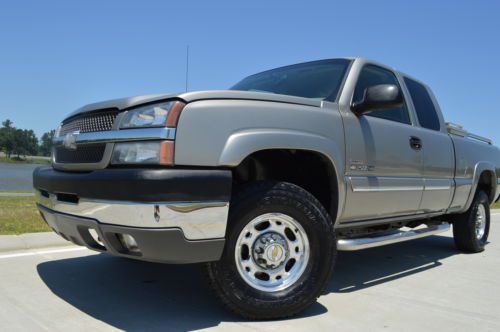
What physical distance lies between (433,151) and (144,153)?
3.20 meters

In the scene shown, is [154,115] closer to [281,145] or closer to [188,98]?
[188,98]

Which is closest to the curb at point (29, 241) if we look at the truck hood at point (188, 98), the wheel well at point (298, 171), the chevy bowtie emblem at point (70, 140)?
the chevy bowtie emblem at point (70, 140)

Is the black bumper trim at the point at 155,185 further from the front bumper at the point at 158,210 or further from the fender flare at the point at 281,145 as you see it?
the fender flare at the point at 281,145

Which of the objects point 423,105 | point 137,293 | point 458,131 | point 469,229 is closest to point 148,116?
point 137,293

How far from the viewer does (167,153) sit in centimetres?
258

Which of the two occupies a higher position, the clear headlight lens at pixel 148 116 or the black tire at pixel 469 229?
the clear headlight lens at pixel 148 116

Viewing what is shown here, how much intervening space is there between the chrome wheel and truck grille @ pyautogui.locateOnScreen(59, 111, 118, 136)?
5.05m

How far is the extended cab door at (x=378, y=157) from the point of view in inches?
142

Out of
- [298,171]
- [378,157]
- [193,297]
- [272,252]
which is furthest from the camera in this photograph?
[378,157]

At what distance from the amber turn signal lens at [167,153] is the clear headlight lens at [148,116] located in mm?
120

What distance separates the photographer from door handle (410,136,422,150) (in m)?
4.26

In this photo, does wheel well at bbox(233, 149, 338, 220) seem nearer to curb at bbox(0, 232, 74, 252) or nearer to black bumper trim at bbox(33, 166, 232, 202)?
black bumper trim at bbox(33, 166, 232, 202)

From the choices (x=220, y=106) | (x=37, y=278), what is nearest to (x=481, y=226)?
(x=220, y=106)

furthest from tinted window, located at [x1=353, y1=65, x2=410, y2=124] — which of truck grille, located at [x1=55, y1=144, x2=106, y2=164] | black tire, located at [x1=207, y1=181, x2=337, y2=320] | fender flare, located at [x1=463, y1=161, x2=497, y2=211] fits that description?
truck grille, located at [x1=55, y1=144, x2=106, y2=164]
